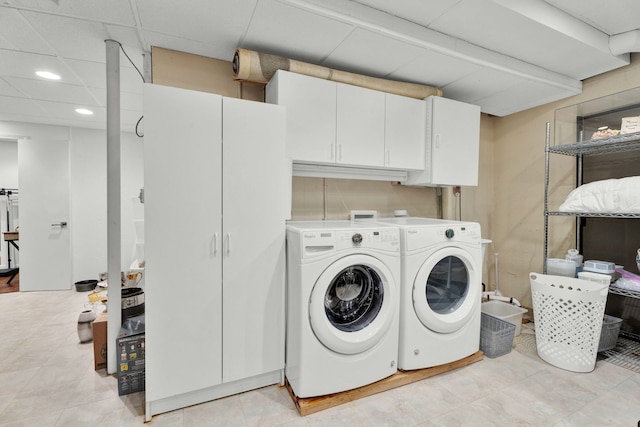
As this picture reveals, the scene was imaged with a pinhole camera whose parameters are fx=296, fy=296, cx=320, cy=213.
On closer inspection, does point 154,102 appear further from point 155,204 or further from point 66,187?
point 66,187

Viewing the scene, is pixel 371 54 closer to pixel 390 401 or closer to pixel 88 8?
pixel 88 8

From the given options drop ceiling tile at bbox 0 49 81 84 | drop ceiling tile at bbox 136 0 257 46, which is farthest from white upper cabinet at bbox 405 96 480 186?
drop ceiling tile at bbox 0 49 81 84

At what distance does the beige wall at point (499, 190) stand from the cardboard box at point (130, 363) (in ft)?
4.73

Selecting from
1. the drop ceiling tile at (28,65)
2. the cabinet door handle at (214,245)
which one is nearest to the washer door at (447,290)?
the cabinet door handle at (214,245)

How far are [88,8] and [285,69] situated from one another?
1.18 metres

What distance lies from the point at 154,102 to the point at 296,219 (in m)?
1.35

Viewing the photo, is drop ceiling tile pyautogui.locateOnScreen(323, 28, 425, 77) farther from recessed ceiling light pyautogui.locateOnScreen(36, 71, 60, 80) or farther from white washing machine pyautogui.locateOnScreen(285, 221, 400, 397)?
recessed ceiling light pyautogui.locateOnScreen(36, 71, 60, 80)

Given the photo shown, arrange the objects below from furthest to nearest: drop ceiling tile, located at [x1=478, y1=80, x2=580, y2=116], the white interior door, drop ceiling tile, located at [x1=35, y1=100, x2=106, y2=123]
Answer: the white interior door → drop ceiling tile, located at [x1=35, y1=100, x2=106, y2=123] → drop ceiling tile, located at [x1=478, y1=80, x2=580, y2=116]

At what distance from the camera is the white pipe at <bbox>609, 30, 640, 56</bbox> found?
2.14m

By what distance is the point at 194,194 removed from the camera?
1.74 metres

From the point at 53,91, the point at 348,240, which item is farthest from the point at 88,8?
the point at 348,240

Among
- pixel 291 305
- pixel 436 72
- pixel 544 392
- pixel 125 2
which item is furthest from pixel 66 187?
pixel 544 392

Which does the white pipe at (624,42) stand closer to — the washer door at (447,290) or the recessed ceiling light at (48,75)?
the washer door at (447,290)

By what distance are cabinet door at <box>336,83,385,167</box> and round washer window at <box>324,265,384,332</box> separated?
0.89m
